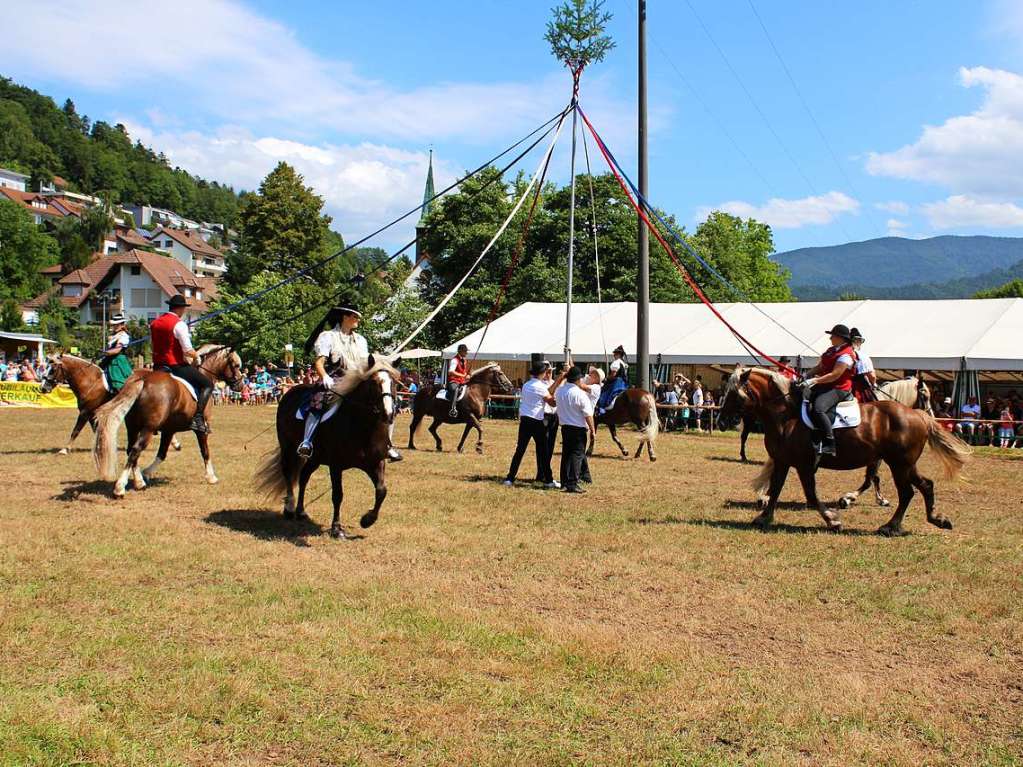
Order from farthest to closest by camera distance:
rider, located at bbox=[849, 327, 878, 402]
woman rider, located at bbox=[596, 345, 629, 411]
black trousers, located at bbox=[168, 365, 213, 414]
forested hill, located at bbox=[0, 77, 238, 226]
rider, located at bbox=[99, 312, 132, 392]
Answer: forested hill, located at bbox=[0, 77, 238, 226], woman rider, located at bbox=[596, 345, 629, 411], rider, located at bbox=[99, 312, 132, 392], black trousers, located at bbox=[168, 365, 213, 414], rider, located at bbox=[849, 327, 878, 402]

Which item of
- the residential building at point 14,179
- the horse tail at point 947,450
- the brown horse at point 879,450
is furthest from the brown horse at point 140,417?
the residential building at point 14,179

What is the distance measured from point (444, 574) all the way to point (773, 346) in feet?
76.2

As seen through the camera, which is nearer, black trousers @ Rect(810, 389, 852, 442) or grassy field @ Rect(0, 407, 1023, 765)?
grassy field @ Rect(0, 407, 1023, 765)

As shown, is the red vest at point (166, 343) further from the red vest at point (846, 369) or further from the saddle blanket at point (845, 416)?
the red vest at point (846, 369)

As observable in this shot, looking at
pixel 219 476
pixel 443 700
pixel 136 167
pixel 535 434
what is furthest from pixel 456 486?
pixel 136 167

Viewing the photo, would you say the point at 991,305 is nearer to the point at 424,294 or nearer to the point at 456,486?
the point at 456,486

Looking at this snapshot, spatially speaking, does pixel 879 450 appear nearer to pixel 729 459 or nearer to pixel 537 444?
pixel 537 444

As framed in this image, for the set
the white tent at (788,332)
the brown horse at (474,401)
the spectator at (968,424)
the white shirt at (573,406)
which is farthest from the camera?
the white tent at (788,332)

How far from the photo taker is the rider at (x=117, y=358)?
15.3 metres

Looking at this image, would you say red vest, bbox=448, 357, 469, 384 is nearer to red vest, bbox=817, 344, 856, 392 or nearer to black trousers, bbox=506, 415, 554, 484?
black trousers, bbox=506, 415, 554, 484

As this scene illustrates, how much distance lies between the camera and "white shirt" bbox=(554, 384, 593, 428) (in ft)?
44.6

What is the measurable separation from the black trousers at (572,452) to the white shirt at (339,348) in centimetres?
438

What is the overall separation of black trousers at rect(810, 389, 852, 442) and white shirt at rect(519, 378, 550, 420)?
4.84 m

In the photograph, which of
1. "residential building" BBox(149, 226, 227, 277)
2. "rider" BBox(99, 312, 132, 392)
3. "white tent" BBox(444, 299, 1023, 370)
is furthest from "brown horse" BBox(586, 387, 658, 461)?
"residential building" BBox(149, 226, 227, 277)
